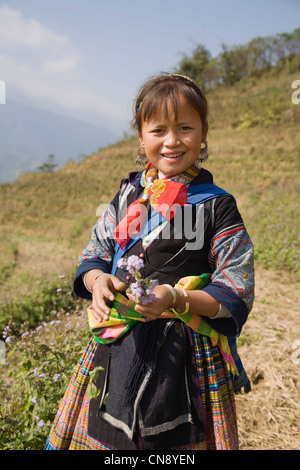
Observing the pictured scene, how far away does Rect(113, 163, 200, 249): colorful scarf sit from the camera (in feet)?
4.36

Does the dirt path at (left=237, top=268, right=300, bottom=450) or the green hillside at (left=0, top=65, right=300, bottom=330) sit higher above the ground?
the green hillside at (left=0, top=65, right=300, bottom=330)

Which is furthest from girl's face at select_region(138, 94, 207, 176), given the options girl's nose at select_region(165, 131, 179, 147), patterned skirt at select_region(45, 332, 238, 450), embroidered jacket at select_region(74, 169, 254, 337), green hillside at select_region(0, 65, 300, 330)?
patterned skirt at select_region(45, 332, 238, 450)

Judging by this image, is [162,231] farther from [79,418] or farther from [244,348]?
[244,348]

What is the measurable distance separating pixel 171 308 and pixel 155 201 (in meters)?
0.40

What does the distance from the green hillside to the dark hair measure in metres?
0.16

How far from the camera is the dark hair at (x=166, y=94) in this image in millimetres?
1321

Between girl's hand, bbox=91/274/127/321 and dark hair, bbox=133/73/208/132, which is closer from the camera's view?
girl's hand, bbox=91/274/127/321

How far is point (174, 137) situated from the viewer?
1.32 meters

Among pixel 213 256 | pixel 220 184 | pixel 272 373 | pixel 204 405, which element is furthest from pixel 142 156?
pixel 220 184

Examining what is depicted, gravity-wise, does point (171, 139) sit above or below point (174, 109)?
below

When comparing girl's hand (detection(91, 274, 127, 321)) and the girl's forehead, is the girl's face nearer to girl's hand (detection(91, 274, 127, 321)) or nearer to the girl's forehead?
the girl's forehead

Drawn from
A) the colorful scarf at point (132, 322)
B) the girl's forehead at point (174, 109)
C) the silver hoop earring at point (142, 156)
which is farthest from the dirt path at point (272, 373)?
the girl's forehead at point (174, 109)

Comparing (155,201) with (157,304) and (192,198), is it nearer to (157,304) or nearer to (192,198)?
(192,198)

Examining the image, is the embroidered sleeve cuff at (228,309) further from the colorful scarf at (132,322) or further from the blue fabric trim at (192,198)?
the blue fabric trim at (192,198)
